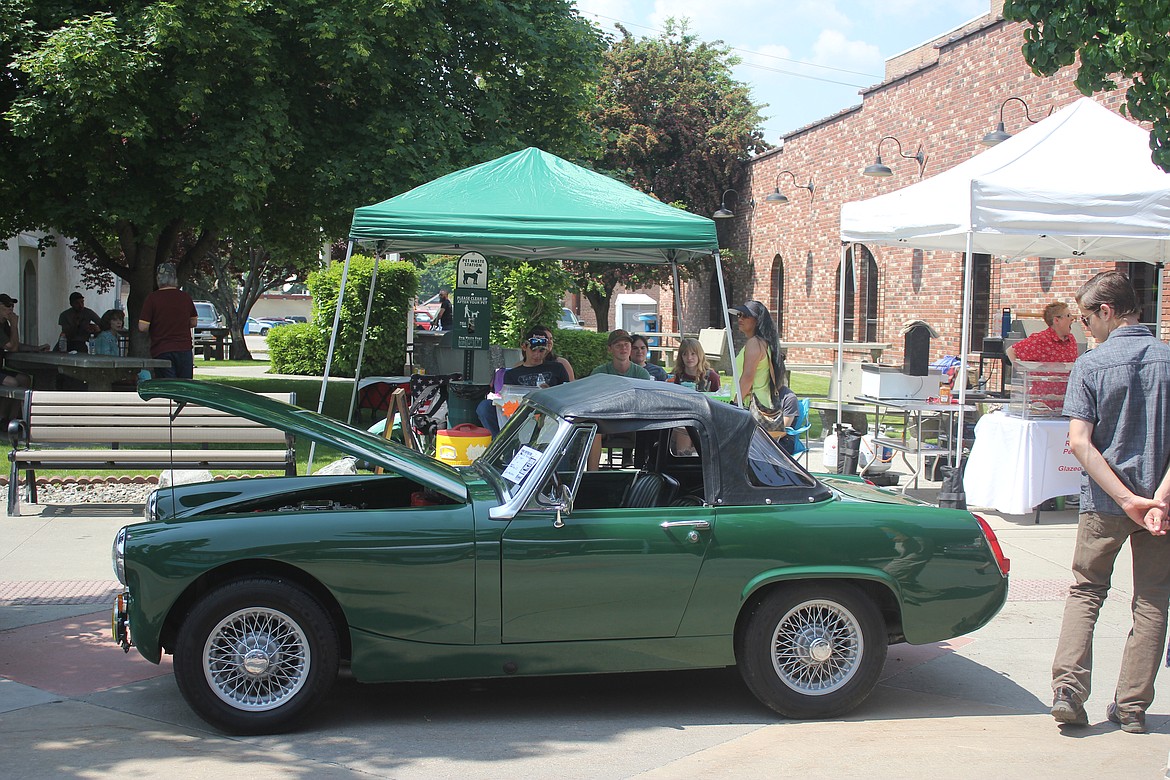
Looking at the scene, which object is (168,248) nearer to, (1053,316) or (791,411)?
(791,411)

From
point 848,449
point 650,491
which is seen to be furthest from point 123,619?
point 848,449

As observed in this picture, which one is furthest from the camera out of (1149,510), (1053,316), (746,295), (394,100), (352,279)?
(746,295)

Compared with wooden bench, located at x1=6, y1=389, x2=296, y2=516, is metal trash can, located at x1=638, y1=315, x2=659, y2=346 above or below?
above

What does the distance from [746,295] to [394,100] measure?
19.3 metres

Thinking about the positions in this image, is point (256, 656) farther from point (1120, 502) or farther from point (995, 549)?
point (1120, 502)

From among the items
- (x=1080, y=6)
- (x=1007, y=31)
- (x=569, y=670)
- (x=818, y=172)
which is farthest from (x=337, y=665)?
(x=818, y=172)

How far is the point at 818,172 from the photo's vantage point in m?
27.4

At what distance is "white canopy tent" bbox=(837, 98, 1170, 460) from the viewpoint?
29.7ft

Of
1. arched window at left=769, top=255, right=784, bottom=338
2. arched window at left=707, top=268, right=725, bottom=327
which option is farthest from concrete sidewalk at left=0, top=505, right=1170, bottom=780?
arched window at left=707, top=268, right=725, bottom=327

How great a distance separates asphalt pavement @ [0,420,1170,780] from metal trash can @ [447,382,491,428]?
4355mm

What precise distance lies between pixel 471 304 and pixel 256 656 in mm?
9501

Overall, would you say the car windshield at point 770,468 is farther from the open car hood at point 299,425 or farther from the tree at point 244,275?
the tree at point 244,275

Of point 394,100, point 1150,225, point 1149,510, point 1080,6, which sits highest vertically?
point 394,100

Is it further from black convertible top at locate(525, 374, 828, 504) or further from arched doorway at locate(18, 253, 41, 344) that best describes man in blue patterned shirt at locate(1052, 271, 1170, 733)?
arched doorway at locate(18, 253, 41, 344)
